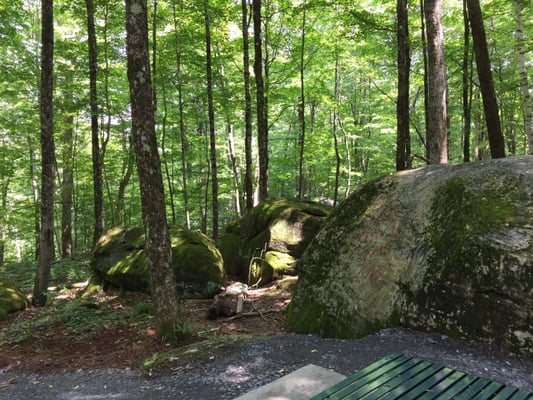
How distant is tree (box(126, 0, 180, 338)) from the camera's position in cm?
518

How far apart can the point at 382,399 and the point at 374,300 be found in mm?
2567

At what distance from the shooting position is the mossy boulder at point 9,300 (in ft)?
26.6

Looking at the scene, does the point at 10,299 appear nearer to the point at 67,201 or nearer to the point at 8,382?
the point at 8,382

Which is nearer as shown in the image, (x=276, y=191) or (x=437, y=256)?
(x=437, y=256)

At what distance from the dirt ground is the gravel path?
42 centimetres

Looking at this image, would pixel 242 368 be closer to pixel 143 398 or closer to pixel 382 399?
pixel 143 398

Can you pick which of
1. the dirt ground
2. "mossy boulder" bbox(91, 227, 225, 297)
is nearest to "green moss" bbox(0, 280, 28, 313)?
the dirt ground

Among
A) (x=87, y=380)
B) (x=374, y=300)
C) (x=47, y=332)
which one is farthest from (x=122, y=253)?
(x=374, y=300)

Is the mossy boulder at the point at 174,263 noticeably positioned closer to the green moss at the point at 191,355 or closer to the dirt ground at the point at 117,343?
the dirt ground at the point at 117,343

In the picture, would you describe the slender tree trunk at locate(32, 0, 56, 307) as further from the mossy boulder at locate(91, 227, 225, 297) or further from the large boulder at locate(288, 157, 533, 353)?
the large boulder at locate(288, 157, 533, 353)

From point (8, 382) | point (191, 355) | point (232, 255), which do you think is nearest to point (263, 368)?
point (191, 355)

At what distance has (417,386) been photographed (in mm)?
2227

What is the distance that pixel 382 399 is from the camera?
2.05 m

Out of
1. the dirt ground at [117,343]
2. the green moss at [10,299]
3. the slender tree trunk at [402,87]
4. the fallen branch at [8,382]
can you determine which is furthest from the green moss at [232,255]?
the fallen branch at [8,382]
